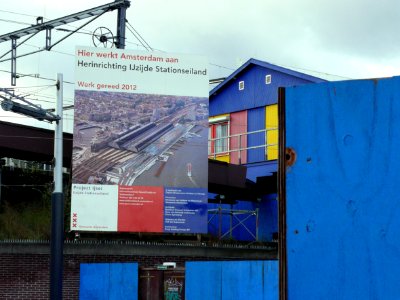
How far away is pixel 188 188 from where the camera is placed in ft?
85.5

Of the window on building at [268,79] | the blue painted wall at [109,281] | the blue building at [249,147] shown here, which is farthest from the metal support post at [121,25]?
the blue painted wall at [109,281]

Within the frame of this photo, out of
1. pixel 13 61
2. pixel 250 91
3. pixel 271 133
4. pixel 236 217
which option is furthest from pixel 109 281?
pixel 250 91

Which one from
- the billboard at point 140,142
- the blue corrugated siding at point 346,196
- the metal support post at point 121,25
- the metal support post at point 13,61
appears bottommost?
the blue corrugated siding at point 346,196

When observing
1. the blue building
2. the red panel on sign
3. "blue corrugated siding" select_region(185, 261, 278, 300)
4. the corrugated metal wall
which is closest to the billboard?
the red panel on sign

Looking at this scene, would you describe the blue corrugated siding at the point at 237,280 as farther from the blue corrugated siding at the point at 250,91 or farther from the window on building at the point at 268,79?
the window on building at the point at 268,79

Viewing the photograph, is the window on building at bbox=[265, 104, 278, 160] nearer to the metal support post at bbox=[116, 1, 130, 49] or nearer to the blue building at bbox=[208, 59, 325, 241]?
the blue building at bbox=[208, 59, 325, 241]

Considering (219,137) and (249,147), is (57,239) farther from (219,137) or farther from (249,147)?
(219,137)

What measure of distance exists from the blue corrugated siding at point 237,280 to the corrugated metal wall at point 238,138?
14697 mm

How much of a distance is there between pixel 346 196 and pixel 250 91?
3038cm

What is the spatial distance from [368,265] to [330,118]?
1.57 ft

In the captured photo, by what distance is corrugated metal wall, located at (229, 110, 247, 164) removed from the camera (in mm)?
31891

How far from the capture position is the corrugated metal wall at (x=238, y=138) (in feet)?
105

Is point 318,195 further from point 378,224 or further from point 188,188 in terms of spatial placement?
point 188,188

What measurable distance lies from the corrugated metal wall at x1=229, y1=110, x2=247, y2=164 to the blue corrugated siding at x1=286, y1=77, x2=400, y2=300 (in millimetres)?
29433
